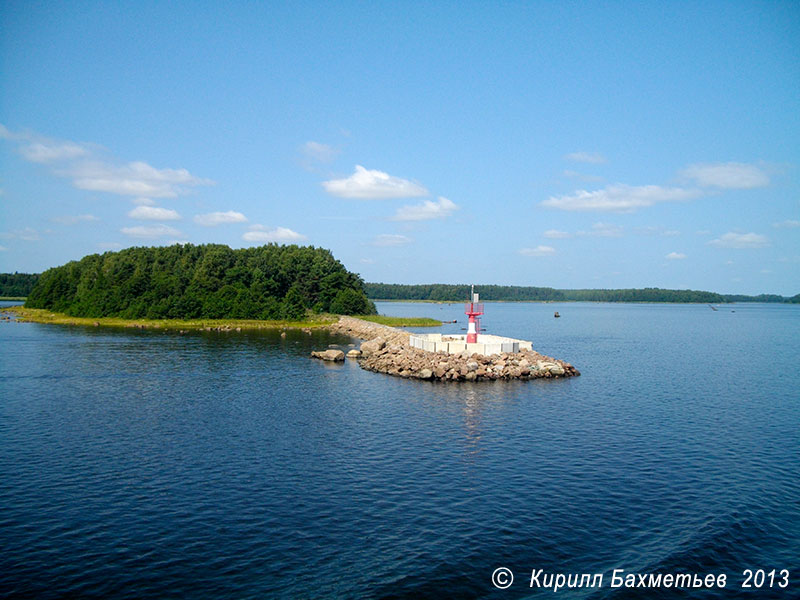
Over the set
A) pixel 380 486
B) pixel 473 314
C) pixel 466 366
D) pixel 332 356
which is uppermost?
pixel 473 314

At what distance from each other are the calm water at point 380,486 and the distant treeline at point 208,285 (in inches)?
3128

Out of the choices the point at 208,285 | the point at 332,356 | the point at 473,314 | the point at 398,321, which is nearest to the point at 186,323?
the point at 208,285

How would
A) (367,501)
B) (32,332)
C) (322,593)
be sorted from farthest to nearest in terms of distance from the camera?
(32,332)
(367,501)
(322,593)

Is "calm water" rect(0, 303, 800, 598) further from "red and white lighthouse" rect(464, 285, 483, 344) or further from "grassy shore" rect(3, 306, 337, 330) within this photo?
"grassy shore" rect(3, 306, 337, 330)

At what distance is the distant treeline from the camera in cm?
13175

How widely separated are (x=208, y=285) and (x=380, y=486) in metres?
119

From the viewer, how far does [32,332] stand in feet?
336

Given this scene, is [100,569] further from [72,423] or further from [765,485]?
[765,485]

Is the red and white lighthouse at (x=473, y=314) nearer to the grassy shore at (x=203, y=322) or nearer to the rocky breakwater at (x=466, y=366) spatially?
the rocky breakwater at (x=466, y=366)

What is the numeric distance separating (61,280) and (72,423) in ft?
496

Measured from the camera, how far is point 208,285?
136 metres

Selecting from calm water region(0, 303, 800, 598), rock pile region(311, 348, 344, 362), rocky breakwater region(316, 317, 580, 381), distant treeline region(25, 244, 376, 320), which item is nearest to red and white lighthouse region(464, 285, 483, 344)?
→ rocky breakwater region(316, 317, 580, 381)

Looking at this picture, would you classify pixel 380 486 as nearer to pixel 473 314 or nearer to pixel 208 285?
pixel 473 314

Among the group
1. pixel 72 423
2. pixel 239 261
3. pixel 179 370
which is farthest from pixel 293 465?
pixel 239 261
